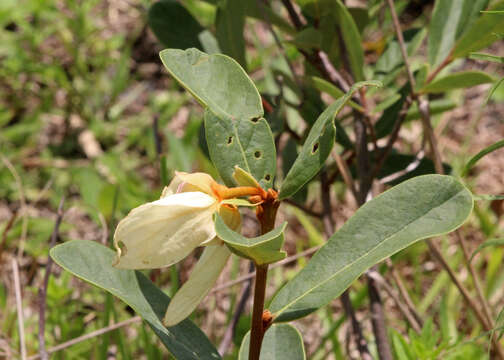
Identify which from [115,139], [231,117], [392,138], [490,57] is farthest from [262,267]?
[115,139]

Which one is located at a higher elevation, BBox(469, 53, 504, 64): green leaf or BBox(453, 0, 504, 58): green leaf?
BBox(469, 53, 504, 64): green leaf

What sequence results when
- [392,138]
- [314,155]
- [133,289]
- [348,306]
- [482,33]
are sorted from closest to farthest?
1. [314,155]
2. [133,289]
3. [482,33]
4. [392,138]
5. [348,306]

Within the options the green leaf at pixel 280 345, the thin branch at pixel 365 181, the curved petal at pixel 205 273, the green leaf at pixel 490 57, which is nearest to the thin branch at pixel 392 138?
the thin branch at pixel 365 181

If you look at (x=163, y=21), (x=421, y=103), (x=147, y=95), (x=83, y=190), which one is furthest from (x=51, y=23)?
(x=421, y=103)

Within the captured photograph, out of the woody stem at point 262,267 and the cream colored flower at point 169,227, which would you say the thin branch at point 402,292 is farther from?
the cream colored flower at point 169,227

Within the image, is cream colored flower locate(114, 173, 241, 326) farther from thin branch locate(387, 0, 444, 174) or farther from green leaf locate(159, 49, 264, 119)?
thin branch locate(387, 0, 444, 174)

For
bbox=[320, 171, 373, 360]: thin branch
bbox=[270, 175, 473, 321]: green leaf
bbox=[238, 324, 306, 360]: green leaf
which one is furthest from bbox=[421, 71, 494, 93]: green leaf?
bbox=[238, 324, 306, 360]: green leaf

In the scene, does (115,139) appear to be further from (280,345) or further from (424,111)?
(280,345)
